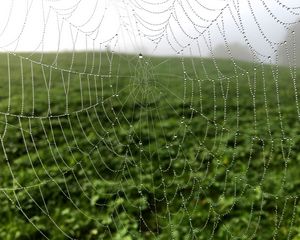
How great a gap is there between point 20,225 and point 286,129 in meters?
5.00

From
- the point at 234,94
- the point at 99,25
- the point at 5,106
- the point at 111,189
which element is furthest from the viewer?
the point at 234,94

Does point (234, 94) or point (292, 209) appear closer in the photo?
point (292, 209)

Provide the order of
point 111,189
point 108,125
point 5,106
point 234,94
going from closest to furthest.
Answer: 1. point 111,189
2. point 108,125
3. point 5,106
4. point 234,94

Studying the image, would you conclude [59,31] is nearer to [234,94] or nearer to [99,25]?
[99,25]

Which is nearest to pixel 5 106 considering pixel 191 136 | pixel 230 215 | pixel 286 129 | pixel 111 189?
pixel 191 136

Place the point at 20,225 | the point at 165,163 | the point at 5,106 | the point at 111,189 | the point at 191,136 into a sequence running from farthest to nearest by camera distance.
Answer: the point at 5,106 < the point at 191,136 < the point at 165,163 < the point at 111,189 < the point at 20,225

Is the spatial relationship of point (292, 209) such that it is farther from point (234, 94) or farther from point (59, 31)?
point (234, 94)

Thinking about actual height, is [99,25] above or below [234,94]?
above

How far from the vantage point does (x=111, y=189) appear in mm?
6738

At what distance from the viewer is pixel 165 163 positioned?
24.9ft

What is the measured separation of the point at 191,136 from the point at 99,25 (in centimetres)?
352

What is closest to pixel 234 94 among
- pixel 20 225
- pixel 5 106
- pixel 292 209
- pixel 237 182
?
pixel 5 106

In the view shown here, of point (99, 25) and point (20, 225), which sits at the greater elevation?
point (99, 25)

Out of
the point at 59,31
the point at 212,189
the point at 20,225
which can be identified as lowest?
the point at 20,225
